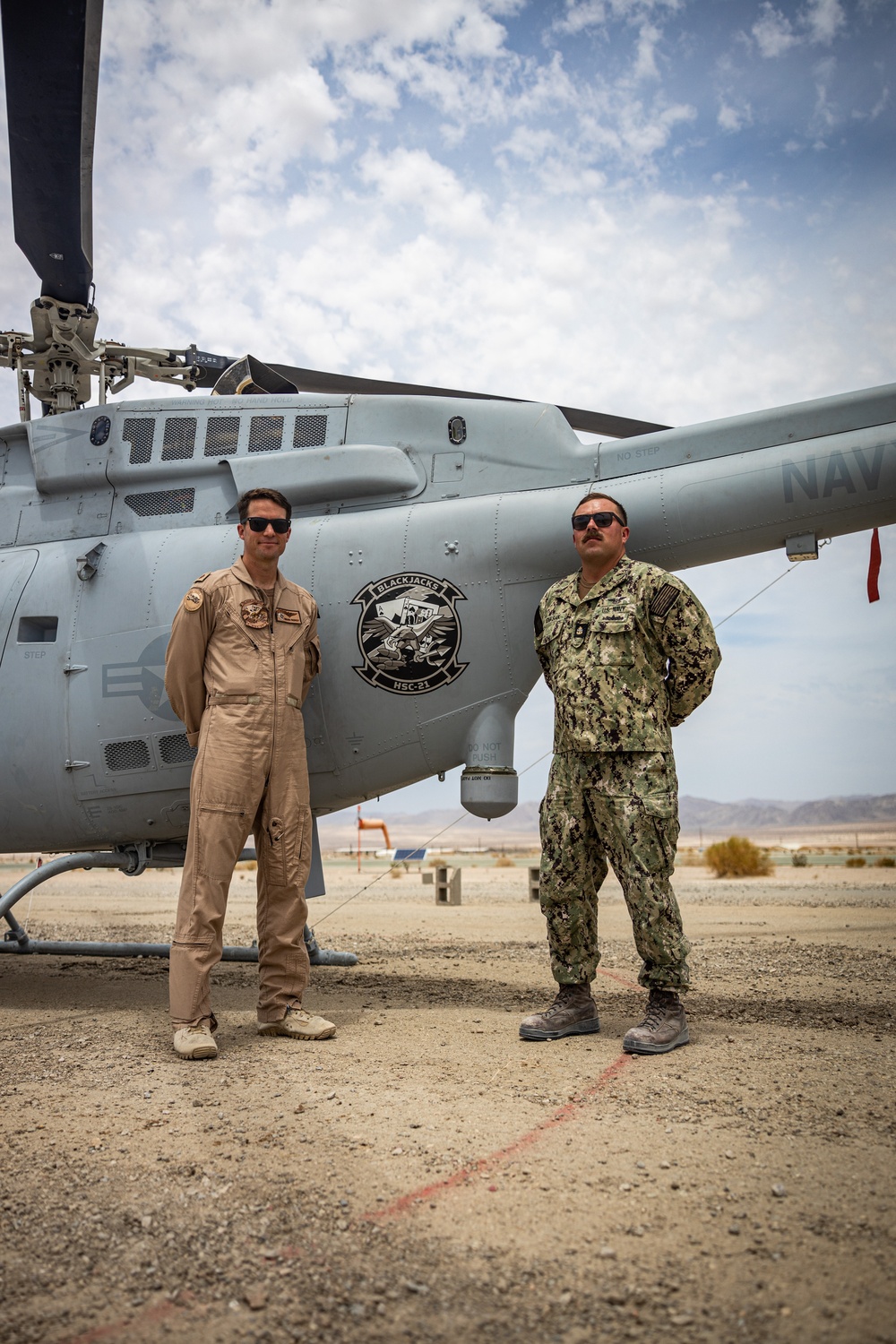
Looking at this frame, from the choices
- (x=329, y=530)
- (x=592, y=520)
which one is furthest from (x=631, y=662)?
(x=329, y=530)

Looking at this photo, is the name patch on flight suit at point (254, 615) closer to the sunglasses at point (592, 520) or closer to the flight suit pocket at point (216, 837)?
the flight suit pocket at point (216, 837)

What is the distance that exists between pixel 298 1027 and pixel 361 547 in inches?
108

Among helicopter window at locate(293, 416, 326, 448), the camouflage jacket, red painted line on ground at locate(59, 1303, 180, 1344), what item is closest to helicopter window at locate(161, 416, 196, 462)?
helicopter window at locate(293, 416, 326, 448)

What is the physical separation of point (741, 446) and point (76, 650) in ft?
14.1

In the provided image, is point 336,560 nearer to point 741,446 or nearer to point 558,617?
point 558,617

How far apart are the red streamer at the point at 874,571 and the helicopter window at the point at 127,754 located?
4.64m

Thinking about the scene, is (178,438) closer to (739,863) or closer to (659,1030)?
(659,1030)

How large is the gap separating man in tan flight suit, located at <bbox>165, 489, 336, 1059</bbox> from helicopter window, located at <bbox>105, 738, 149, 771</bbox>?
0.97 metres

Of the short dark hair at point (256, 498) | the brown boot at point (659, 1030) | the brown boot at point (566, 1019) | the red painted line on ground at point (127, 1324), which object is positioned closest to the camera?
the red painted line on ground at point (127, 1324)

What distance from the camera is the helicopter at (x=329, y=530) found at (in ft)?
17.1

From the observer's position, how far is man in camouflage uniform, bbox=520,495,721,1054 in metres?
4.28

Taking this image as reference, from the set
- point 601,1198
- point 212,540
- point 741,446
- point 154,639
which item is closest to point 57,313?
point 212,540

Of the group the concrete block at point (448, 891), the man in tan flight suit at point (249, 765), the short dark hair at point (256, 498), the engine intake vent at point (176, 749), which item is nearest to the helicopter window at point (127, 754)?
the engine intake vent at point (176, 749)

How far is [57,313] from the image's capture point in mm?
6402
